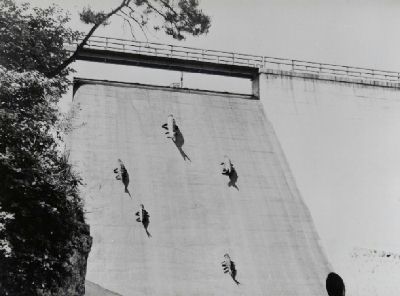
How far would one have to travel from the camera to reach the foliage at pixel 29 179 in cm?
842

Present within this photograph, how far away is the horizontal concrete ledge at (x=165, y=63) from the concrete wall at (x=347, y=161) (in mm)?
1148

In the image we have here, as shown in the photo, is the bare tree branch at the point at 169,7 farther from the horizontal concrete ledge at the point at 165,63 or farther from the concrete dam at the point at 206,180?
the horizontal concrete ledge at the point at 165,63

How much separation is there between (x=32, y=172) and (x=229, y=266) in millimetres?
8745

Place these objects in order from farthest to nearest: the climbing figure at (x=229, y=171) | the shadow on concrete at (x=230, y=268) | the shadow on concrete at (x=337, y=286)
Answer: the climbing figure at (x=229, y=171) → the shadow on concrete at (x=230, y=268) → the shadow on concrete at (x=337, y=286)

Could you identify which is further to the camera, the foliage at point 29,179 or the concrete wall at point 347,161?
the concrete wall at point 347,161

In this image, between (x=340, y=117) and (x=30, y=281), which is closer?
(x=30, y=281)

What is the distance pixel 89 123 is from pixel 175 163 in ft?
11.8

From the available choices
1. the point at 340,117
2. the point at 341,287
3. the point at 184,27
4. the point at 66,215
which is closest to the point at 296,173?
the point at 340,117

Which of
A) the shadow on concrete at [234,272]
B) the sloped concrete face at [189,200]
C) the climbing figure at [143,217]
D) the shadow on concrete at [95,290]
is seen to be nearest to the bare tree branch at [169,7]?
the sloped concrete face at [189,200]

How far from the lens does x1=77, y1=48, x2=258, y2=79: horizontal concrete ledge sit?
69.1ft

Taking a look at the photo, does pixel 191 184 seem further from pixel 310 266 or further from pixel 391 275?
pixel 391 275

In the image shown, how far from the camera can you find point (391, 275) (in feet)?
62.3

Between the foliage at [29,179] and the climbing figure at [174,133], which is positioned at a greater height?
the climbing figure at [174,133]

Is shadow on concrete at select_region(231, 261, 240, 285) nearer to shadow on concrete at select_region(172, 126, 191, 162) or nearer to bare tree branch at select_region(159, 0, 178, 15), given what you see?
shadow on concrete at select_region(172, 126, 191, 162)
